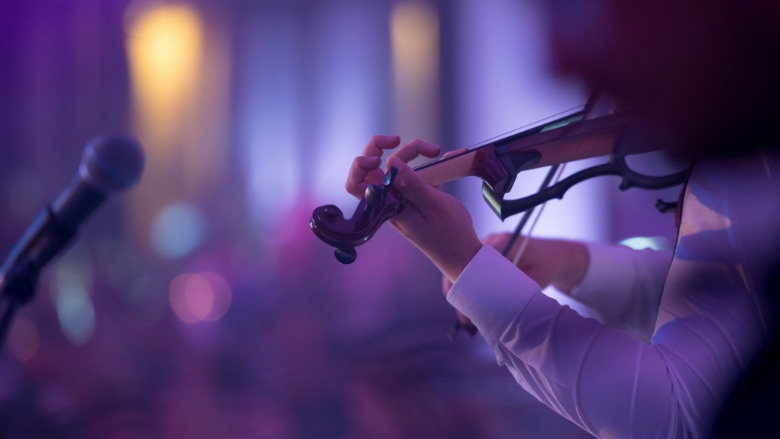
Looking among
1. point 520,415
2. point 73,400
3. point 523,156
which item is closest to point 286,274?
point 73,400

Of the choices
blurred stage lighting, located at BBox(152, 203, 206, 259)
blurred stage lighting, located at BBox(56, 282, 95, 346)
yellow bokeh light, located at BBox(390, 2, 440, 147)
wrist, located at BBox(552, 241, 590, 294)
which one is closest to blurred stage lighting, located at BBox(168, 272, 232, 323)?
blurred stage lighting, located at BBox(152, 203, 206, 259)

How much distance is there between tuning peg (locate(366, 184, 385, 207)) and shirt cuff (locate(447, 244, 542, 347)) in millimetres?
139

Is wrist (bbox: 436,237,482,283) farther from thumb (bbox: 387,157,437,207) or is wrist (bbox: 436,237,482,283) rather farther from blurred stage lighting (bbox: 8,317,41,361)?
blurred stage lighting (bbox: 8,317,41,361)

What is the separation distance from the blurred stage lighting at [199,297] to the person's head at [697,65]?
2.50m

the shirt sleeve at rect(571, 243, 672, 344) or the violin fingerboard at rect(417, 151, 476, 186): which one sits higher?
the violin fingerboard at rect(417, 151, 476, 186)

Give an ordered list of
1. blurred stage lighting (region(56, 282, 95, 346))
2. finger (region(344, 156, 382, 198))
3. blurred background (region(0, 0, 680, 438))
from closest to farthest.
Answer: finger (region(344, 156, 382, 198)), blurred background (region(0, 0, 680, 438)), blurred stage lighting (region(56, 282, 95, 346))

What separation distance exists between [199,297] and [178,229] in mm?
429

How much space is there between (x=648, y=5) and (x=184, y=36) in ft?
9.04

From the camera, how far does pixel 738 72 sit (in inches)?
18.0

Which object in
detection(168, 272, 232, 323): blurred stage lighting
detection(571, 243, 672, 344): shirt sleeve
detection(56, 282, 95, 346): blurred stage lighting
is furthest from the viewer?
detection(168, 272, 232, 323): blurred stage lighting

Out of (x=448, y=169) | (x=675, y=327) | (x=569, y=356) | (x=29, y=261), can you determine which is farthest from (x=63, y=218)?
(x=675, y=327)

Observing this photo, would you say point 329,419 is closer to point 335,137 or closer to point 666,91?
point 335,137

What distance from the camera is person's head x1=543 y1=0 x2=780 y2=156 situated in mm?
447

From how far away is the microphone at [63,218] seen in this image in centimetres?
60
